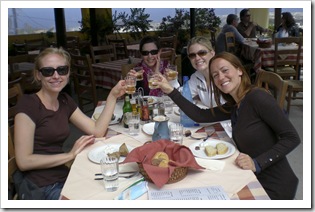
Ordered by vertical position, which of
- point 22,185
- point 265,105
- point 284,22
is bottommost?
point 22,185

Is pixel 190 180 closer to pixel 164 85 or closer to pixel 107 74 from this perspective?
pixel 164 85

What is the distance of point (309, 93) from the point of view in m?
1.56

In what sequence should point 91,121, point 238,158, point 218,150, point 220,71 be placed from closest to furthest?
point 238,158 < point 218,150 < point 220,71 < point 91,121

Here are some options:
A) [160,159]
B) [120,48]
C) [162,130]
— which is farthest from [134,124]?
[120,48]

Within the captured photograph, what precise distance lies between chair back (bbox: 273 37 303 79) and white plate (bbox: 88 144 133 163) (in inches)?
146

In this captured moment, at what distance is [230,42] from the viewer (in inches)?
250

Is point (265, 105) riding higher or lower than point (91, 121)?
higher

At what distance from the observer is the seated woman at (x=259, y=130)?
1560 millimetres

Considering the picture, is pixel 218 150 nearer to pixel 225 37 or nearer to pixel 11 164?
pixel 11 164

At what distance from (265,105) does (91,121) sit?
996 mm

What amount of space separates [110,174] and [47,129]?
2.06ft

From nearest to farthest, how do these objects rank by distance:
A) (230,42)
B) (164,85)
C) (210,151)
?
1. (210,151)
2. (164,85)
3. (230,42)

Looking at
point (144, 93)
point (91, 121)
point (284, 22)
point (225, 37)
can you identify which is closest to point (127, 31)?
point (225, 37)

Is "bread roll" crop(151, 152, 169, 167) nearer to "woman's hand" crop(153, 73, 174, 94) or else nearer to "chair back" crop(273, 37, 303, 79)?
"woman's hand" crop(153, 73, 174, 94)
